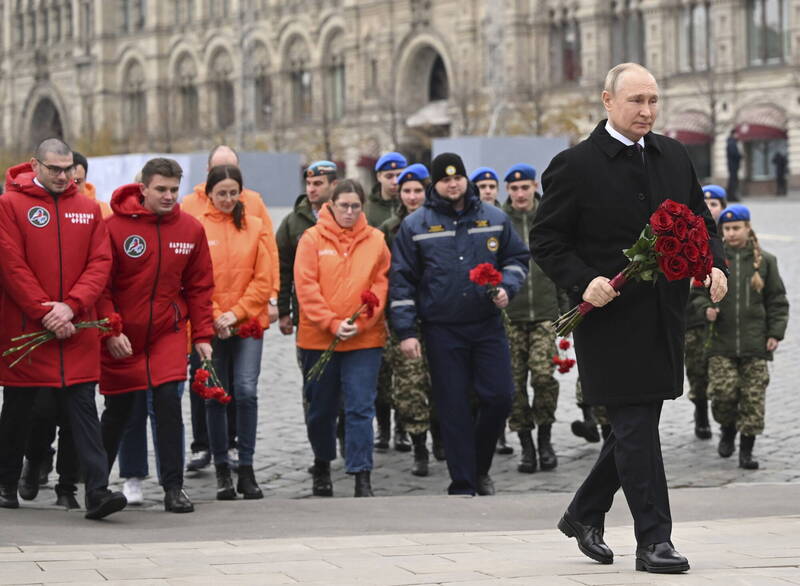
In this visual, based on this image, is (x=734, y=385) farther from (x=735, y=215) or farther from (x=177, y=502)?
(x=177, y=502)

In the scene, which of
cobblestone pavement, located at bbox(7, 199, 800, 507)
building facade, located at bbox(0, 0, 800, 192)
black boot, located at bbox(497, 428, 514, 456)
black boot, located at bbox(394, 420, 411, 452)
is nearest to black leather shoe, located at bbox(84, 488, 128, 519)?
cobblestone pavement, located at bbox(7, 199, 800, 507)

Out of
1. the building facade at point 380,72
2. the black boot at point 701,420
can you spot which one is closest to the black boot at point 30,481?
the black boot at point 701,420

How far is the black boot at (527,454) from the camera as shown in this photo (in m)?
9.91

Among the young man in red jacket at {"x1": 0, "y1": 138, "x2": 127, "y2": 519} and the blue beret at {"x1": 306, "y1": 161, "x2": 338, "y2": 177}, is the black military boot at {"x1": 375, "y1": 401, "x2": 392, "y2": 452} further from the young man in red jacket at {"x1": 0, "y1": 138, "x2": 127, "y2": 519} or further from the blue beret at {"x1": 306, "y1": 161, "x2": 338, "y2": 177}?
the young man in red jacket at {"x1": 0, "y1": 138, "x2": 127, "y2": 519}

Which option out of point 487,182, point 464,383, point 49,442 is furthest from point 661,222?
point 487,182

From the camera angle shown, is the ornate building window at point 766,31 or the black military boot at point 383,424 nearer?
the black military boot at point 383,424

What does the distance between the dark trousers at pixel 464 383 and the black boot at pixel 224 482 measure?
1304 millimetres

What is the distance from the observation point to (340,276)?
903cm

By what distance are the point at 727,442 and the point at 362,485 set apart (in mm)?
2883

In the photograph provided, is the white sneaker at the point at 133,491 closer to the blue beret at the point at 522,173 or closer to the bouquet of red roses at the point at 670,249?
the blue beret at the point at 522,173

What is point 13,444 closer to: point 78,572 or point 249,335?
point 249,335

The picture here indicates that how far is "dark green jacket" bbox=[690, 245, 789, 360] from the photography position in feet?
33.4

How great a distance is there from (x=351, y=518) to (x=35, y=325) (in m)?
1.95

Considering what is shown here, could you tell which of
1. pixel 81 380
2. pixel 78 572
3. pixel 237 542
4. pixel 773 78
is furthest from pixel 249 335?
pixel 773 78
